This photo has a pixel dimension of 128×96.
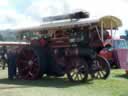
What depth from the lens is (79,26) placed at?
1549 centimetres

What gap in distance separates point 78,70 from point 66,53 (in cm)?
110

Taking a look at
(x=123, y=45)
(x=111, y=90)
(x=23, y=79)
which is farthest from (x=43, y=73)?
(x=123, y=45)

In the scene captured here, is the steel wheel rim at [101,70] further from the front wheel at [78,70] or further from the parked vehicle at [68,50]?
the front wheel at [78,70]

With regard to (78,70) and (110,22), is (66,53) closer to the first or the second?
(78,70)

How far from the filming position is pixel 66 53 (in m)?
16.2

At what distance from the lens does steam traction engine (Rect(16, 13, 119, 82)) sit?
15414mm

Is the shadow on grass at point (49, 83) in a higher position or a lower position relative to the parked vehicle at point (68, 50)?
lower

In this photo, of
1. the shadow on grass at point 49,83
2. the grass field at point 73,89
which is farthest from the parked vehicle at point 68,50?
the grass field at point 73,89

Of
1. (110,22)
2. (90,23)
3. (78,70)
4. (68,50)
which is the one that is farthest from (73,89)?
(110,22)

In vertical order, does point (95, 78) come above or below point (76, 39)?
below

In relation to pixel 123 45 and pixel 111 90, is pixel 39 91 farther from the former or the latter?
pixel 123 45

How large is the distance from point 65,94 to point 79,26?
4.03 m

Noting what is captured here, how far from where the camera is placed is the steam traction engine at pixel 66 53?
50.6ft

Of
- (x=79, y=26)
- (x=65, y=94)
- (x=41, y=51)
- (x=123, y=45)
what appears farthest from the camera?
(x=123, y=45)
